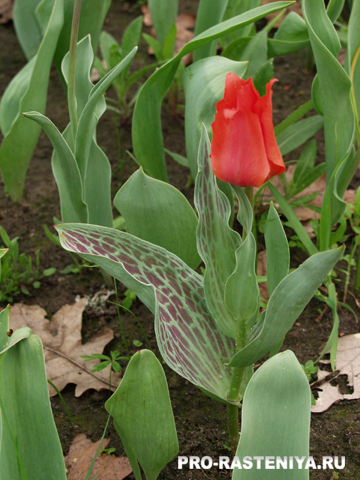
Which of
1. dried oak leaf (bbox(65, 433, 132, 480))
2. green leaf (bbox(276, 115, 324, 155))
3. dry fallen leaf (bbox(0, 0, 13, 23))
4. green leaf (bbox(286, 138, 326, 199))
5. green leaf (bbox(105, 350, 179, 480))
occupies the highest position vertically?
dry fallen leaf (bbox(0, 0, 13, 23))

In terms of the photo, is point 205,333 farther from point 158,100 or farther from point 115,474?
point 158,100

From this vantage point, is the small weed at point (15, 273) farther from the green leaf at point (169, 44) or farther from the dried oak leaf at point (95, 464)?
the green leaf at point (169, 44)

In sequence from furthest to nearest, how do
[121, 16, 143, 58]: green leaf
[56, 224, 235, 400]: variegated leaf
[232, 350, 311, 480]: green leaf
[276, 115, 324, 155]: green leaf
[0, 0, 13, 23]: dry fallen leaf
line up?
[0, 0, 13, 23]: dry fallen leaf
[121, 16, 143, 58]: green leaf
[276, 115, 324, 155]: green leaf
[56, 224, 235, 400]: variegated leaf
[232, 350, 311, 480]: green leaf

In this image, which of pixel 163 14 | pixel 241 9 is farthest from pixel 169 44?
pixel 241 9

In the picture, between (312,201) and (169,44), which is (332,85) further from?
(169,44)

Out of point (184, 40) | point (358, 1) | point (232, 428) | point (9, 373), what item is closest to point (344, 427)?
point (232, 428)

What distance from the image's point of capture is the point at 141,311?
4.51 ft

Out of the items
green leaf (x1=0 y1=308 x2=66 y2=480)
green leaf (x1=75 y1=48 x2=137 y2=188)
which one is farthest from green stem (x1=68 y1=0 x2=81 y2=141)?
green leaf (x1=0 y1=308 x2=66 y2=480)

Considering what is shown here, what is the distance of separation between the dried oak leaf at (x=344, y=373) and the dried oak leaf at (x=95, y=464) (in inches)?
17.1

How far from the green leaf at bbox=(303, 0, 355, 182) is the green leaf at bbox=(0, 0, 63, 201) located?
0.65m

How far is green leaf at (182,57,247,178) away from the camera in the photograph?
1.15m

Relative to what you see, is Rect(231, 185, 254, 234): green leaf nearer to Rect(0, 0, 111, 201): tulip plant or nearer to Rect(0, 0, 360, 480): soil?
Rect(0, 0, 360, 480): soil

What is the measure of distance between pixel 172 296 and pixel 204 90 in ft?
1.73

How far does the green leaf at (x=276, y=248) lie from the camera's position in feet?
3.04
